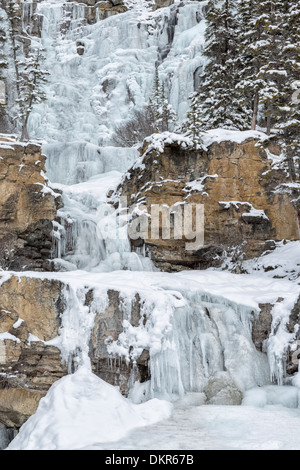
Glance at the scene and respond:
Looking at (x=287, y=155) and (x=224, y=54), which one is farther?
(x=224, y=54)

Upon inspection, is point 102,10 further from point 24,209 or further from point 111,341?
point 111,341

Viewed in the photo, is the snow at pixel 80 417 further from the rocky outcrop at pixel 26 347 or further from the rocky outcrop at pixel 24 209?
the rocky outcrop at pixel 24 209

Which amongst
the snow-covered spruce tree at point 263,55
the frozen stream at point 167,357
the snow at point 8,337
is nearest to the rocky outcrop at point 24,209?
the frozen stream at point 167,357

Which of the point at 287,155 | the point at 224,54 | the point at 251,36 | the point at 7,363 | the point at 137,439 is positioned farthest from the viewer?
the point at 224,54

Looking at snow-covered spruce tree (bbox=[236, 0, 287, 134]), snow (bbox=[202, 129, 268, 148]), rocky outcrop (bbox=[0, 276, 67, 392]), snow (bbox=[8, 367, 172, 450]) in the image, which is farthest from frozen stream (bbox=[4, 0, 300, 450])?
snow-covered spruce tree (bbox=[236, 0, 287, 134])

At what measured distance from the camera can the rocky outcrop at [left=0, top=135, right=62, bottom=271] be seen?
1482 centimetres

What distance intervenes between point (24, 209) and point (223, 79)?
10632mm

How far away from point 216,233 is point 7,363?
8345 mm

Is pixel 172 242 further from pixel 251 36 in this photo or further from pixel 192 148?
pixel 251 36

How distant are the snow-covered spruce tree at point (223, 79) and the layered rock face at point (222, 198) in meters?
3.92

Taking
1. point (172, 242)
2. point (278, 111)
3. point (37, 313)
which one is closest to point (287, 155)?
point (278, 111)

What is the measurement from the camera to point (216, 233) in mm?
15055

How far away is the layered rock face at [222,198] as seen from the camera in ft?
49.0

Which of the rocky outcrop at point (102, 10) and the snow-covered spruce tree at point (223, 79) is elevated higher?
the rocky outcrop at point (102, 10)
